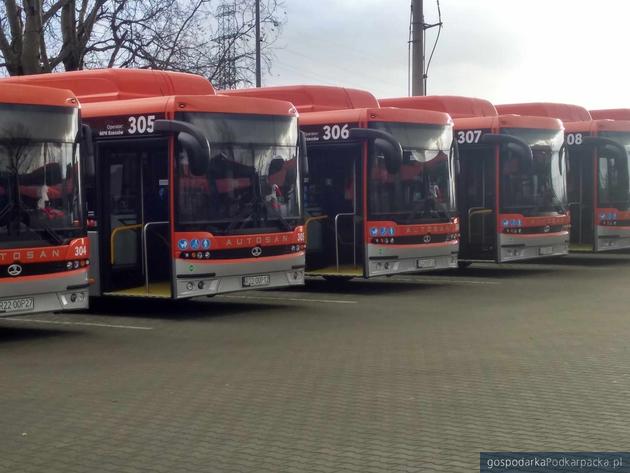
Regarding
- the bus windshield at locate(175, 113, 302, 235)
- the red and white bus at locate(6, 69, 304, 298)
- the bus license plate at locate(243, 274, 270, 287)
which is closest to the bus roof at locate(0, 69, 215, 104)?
the red and white bus at locate(6, 69, 304, 298)

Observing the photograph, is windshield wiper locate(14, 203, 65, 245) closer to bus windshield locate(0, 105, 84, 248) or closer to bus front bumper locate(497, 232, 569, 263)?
bus windshield locate(0, 105, 84, 248)

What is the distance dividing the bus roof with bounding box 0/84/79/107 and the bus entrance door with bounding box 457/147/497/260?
34.4 ft

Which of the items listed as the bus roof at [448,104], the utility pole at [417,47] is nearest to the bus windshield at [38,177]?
the bus roof at [448,104]

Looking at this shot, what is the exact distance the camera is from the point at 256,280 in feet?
53.3

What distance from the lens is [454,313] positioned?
16.5 m

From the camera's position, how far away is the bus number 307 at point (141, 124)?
15672 mm

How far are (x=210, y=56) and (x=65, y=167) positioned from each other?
2025 centimetres

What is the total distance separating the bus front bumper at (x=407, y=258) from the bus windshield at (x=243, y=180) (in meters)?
2.58

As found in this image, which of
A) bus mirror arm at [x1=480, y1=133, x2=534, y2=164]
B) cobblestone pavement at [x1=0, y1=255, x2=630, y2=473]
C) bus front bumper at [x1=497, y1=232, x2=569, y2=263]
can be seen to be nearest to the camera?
cobblestone pavement at [x1=0, y1=255, x2=630, y2=473]

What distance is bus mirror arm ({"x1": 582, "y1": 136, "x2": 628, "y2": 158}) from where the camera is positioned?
24.9 meters

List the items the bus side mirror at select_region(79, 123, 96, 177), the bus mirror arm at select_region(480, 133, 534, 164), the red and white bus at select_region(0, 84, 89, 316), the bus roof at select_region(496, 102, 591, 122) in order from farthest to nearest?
the bus roof at select_region(496, 102, 591, 122)
the bus mirror arm at select_region(480, 133, 534, 164)
the bus side mirror at select_region(79, 123, 96, 177)
the red and white bus at select_region(0, 84, 89, 316)

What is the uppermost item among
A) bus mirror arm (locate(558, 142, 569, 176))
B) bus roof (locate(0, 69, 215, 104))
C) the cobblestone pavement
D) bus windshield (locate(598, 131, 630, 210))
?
bus roof (locate(0, 69, 215, 104))

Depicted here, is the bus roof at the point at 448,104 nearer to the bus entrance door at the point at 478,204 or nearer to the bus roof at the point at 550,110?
the bus entrance door at the point at 478,204

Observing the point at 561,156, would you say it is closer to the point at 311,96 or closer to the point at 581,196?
the point at 581,196
